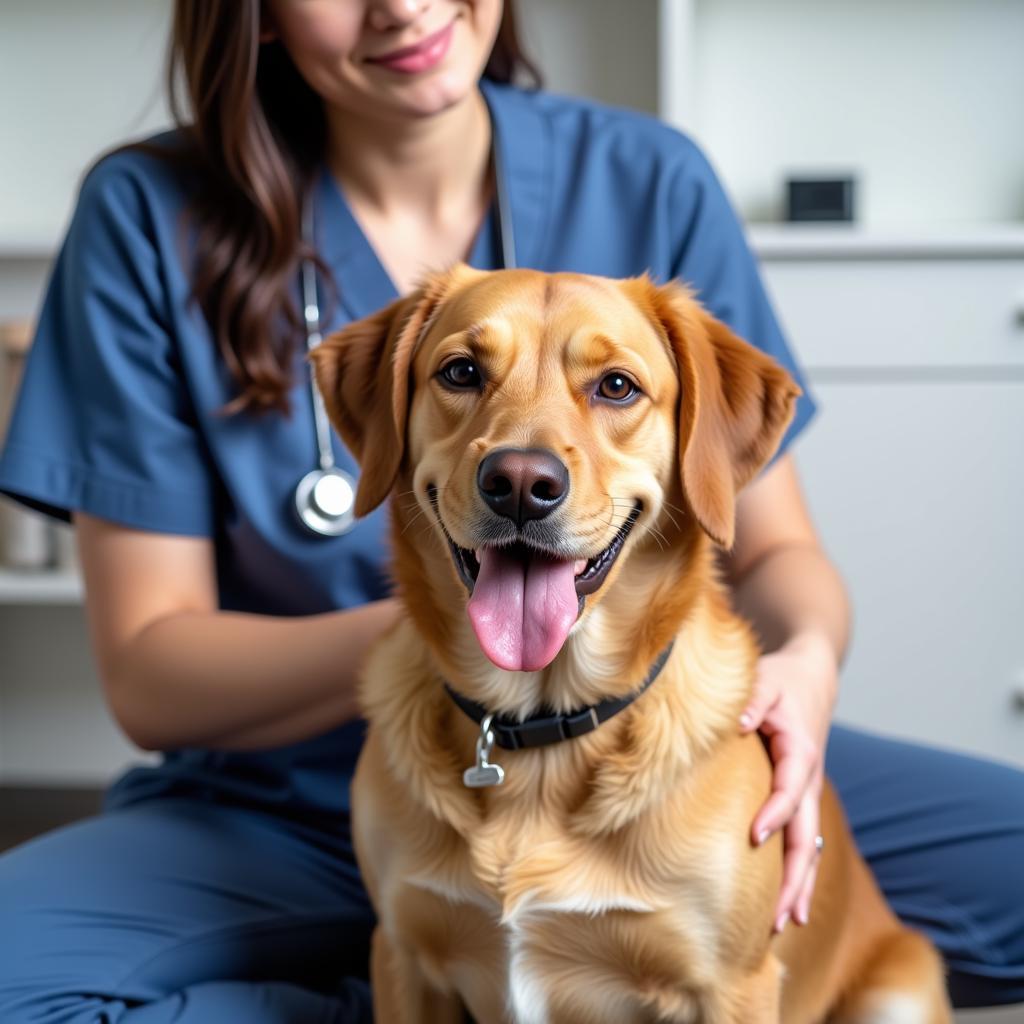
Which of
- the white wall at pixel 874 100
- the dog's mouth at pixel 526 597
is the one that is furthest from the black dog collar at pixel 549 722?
the white wall at pixel 874 100

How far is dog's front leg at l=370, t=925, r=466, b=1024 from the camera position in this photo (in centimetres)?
110

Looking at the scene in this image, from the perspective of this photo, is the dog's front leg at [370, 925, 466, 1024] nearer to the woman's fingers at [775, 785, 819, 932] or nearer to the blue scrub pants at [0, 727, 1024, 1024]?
the blue scrub pants at [0, 727, 1024, 1024]

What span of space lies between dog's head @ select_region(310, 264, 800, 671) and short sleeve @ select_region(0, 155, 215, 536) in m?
0.31

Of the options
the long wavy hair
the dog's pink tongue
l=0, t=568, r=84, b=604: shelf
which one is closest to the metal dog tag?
the dog's pink tongue

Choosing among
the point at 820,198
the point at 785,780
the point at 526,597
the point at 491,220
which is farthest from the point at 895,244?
the point at 526,597

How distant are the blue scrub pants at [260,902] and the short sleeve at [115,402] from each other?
32 centimetres

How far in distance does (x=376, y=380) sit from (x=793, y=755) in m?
0.46

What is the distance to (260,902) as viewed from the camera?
1273 mm

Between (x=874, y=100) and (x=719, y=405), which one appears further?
(x=874, y=100)

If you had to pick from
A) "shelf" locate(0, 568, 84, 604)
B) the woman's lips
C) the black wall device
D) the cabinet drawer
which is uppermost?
the woman's lips

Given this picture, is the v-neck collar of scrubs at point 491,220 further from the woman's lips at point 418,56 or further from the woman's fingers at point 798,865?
the woman's fingers at point 798,865

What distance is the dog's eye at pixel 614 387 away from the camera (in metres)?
1.02

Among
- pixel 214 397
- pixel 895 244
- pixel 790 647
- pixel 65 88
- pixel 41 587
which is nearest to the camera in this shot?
pixel 790 647

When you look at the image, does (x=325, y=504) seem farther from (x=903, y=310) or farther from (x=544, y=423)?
(x=903, y=310)
